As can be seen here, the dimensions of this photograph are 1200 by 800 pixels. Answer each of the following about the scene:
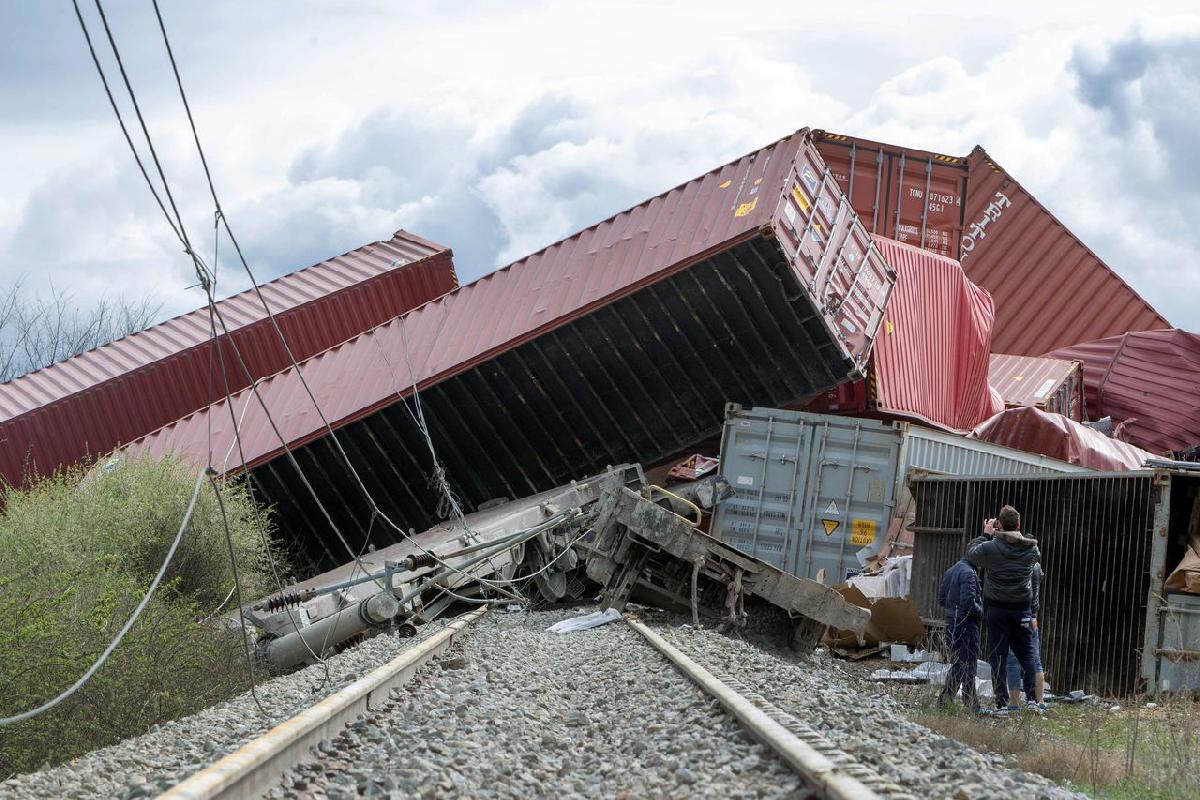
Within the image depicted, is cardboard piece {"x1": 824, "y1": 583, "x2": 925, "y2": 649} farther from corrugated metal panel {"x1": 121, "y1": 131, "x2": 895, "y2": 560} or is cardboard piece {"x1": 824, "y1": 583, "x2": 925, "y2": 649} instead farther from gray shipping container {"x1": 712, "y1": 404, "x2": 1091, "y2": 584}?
corrugated metal panel {"x1": 121, "y1": 131, "x2": 895, "y2": 560}

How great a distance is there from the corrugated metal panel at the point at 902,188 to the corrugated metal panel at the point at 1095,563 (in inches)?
375

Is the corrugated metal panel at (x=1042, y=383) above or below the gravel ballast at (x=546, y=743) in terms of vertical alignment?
above

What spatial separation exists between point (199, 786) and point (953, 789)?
2.84 meters

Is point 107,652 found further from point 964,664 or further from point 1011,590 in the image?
point 1011,590

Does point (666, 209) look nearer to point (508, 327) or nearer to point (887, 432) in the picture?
point (508, 327)

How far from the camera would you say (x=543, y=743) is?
20.5 ft

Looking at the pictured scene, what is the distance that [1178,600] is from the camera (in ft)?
33.9

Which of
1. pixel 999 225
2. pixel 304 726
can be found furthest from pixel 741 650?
pixel 999 225

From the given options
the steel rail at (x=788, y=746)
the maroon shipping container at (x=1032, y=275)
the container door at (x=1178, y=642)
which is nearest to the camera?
the steel rail at (x=788, y=746)

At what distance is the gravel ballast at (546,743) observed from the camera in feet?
16.9

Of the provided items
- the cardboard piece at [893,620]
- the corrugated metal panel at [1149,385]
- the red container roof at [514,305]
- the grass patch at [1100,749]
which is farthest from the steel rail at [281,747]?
the corrugated metal panel at [1149,385]

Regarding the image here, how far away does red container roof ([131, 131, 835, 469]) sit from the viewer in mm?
14742

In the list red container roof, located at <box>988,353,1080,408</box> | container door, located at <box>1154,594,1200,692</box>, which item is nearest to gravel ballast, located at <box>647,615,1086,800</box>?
container door, located at <box>1154,594,1200,692</box>

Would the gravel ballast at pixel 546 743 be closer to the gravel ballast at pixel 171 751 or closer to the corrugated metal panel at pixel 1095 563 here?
the gravel ballast at pixel 171 751
